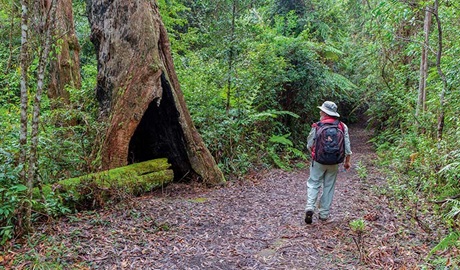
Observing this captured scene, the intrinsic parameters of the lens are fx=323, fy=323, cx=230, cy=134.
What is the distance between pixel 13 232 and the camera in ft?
11.7

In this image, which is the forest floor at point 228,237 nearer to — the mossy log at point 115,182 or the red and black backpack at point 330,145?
the mossy log at point 115,182

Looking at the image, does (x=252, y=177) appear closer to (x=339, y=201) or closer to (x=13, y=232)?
(x=339, y=201)

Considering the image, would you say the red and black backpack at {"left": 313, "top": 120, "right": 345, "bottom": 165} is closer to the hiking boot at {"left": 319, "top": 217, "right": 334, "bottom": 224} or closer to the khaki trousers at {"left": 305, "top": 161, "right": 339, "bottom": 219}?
the khaki trousers at {"left": 305, "top": 161, "right": 339, "bottom": 219}

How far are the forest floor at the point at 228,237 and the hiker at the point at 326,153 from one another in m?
0.33

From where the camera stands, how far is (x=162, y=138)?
6941mm

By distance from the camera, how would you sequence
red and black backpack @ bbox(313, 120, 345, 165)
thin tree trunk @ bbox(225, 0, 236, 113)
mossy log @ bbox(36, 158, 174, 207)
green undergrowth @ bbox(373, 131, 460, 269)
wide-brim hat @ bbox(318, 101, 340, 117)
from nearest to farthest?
green undergrowth @ bbox(373, 131, 460, 269), mossy log @ bbox(36, 158, 174, 207), red and black backpack @ bbox(313, 120, 345, 165), wide-brim hat @ bbox(318, 101, 340, 117), thin tree trunk @ bbox(225, 0, 236, 113)

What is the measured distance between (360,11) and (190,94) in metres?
16.2

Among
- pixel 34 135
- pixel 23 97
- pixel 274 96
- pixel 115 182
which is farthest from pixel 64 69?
pixel 274 96

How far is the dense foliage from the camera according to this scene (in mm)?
5176

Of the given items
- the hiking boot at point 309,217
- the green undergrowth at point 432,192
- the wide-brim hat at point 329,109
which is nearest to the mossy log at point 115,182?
the hiking boot at point 309,217

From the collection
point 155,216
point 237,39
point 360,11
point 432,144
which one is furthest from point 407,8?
point 360,11

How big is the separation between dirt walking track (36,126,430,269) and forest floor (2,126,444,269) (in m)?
0.01

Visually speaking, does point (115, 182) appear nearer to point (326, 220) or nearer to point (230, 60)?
point (326, 220)

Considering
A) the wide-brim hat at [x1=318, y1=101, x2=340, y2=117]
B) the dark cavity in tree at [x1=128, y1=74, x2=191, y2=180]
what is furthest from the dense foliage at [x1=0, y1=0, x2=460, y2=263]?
the wide-brim hat at [x1=318, y1=101, x2=340, y2=117]
